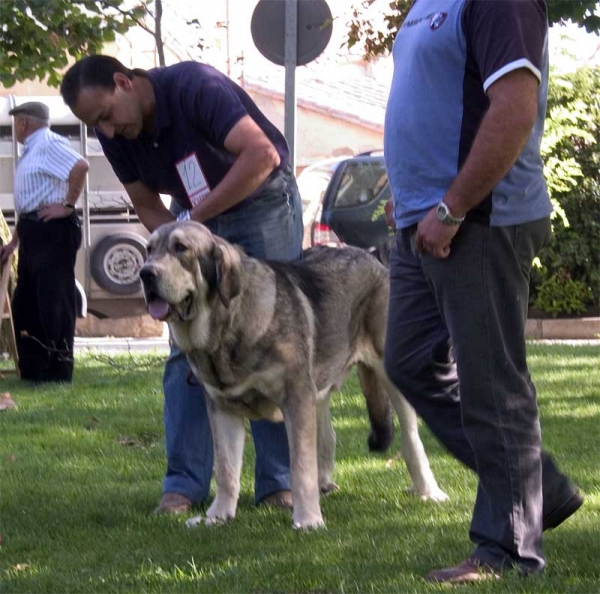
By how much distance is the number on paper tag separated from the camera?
5418 mm

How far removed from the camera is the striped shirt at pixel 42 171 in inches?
404

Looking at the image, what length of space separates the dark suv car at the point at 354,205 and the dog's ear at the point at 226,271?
1119cm

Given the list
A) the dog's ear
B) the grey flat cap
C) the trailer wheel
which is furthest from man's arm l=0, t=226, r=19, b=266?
the dog's ear

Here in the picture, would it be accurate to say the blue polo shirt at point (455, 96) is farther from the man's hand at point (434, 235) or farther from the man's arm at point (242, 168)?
the man's arm at point (242, 168)

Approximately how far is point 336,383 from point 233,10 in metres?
31.7

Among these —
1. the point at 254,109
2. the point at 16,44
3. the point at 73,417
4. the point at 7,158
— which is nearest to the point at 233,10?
the point at 7,158

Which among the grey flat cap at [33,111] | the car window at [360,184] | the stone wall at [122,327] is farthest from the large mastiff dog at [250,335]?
the car window at [360,184]

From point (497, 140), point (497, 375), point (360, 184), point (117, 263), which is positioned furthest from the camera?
point (360, 184)

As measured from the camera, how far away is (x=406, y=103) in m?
3.96

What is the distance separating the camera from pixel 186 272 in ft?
16.0

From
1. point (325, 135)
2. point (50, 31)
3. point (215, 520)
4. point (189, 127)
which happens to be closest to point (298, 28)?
point (50, 31)

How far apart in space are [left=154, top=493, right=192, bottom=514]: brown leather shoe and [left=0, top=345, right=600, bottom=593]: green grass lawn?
0.25ft

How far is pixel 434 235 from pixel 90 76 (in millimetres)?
2028

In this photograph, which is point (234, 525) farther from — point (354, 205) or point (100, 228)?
point (354, 205)
